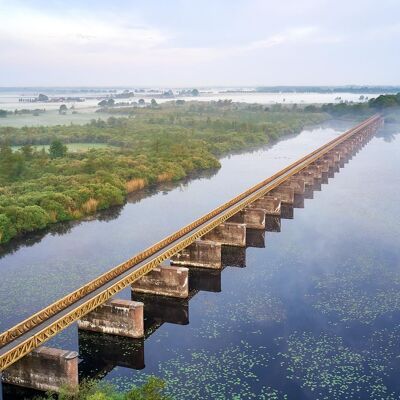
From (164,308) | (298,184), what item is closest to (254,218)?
(298,184)

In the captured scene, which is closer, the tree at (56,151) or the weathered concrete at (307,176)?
the weathered concrete at (307,176)

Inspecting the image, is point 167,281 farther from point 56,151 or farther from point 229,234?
point 56,151

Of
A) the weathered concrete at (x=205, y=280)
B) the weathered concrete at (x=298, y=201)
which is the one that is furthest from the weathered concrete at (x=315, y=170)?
the weathered concrete at (x=205, y=280)

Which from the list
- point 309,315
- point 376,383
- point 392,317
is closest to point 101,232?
point 309,315

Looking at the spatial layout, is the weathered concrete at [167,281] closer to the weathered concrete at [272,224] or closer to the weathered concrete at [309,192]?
the weathered concrete at [272,224]

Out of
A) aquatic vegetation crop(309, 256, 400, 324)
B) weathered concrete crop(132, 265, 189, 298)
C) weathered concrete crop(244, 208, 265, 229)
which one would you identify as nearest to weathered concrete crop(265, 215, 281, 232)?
weathered concrete crop(244, 208, 265, 229)
